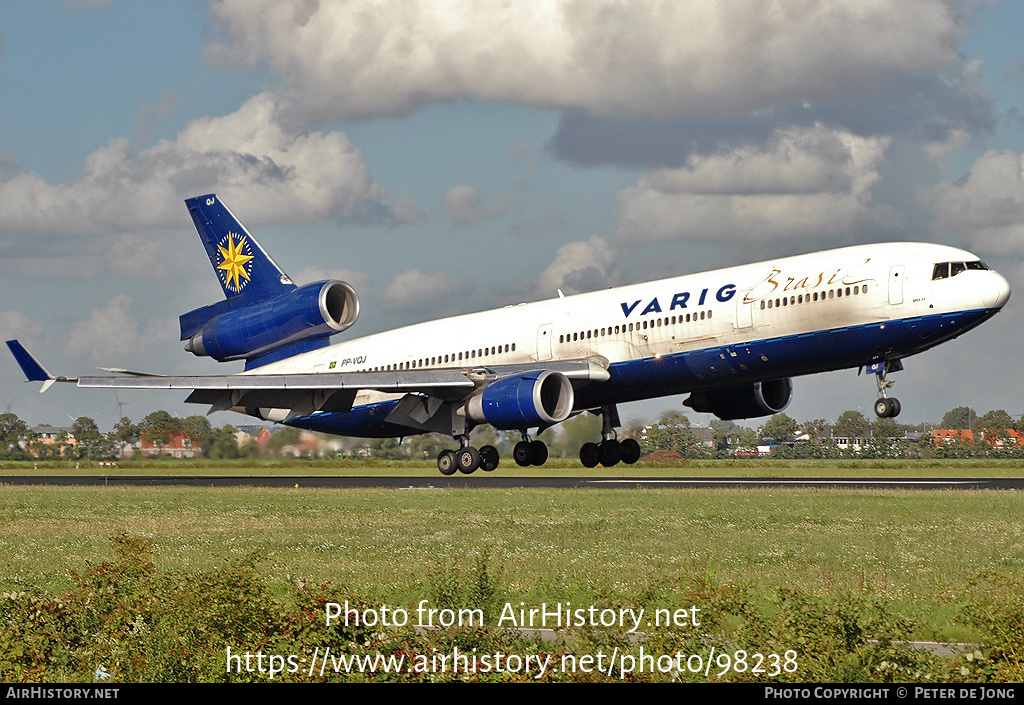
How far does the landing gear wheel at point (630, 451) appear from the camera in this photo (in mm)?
46491

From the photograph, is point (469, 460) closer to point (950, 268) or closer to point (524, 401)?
point (524, 401)

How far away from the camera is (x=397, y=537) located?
2798 centimetres

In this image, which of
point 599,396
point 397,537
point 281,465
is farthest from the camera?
point 281,465

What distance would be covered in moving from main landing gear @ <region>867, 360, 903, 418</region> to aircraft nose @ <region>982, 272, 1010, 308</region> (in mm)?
3399

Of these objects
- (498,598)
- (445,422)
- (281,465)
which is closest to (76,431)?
(281,465)

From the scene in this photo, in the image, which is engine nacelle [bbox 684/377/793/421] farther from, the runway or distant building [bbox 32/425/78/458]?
distant building [bbox 32/425/78/458]

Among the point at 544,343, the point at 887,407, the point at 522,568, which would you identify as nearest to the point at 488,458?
the point at 544,343

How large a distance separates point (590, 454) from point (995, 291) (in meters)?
19.0

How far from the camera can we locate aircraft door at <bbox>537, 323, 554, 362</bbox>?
141 feet

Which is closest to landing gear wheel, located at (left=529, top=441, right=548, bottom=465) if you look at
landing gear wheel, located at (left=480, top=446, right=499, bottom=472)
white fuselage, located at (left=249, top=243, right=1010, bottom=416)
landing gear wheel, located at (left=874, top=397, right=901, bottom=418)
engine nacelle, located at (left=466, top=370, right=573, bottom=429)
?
landing gear wheel, located at (left=480, top=446, right=499, bottom=472)

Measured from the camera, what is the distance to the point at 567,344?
4212 centimetres

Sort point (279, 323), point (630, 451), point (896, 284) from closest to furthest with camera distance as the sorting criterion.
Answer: point (896, 284) < point (630, 451) < point (279, 323)
